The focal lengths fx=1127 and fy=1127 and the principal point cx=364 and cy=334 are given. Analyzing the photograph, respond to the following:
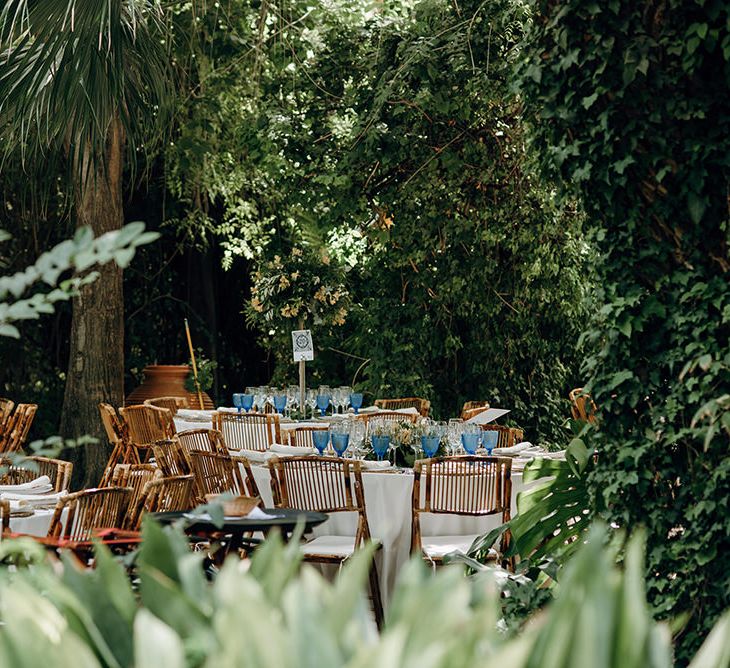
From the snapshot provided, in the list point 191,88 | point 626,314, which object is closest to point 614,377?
point 626,314

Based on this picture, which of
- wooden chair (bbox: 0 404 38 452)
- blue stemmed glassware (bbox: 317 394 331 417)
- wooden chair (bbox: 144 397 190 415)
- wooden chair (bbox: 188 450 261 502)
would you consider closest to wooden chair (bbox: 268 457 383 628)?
wooden chair (bbox: 188 450 261 502)

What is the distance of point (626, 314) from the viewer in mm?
3371

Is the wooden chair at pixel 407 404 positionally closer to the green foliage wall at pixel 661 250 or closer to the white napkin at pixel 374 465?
the white napkin at pixel 374 465

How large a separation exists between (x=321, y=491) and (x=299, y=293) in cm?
272

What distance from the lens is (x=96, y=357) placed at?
888cm

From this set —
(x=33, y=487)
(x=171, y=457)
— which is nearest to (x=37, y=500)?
(x=33, y=487)

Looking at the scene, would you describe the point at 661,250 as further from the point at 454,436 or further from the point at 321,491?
the point at 454,436

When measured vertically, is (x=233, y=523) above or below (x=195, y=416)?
above

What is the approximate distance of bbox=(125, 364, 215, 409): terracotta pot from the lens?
36.0ft

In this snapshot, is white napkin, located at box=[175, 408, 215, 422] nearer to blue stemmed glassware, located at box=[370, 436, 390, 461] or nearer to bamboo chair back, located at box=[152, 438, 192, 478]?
bamboo chair back, located at box=[152, 438, 192, 478]

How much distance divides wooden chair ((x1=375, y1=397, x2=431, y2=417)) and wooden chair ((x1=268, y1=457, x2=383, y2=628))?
3225 millimetres

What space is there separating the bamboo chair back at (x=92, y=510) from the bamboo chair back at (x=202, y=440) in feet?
5.14

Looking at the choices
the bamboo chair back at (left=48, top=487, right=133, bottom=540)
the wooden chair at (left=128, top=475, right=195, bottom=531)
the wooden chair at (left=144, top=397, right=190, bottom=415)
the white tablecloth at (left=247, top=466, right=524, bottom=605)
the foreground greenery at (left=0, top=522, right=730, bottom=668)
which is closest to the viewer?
the foreground greenery at (left=0, top=522, right=730, bottom=668)

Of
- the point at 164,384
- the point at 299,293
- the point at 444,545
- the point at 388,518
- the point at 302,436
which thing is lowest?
the point at 444,545
